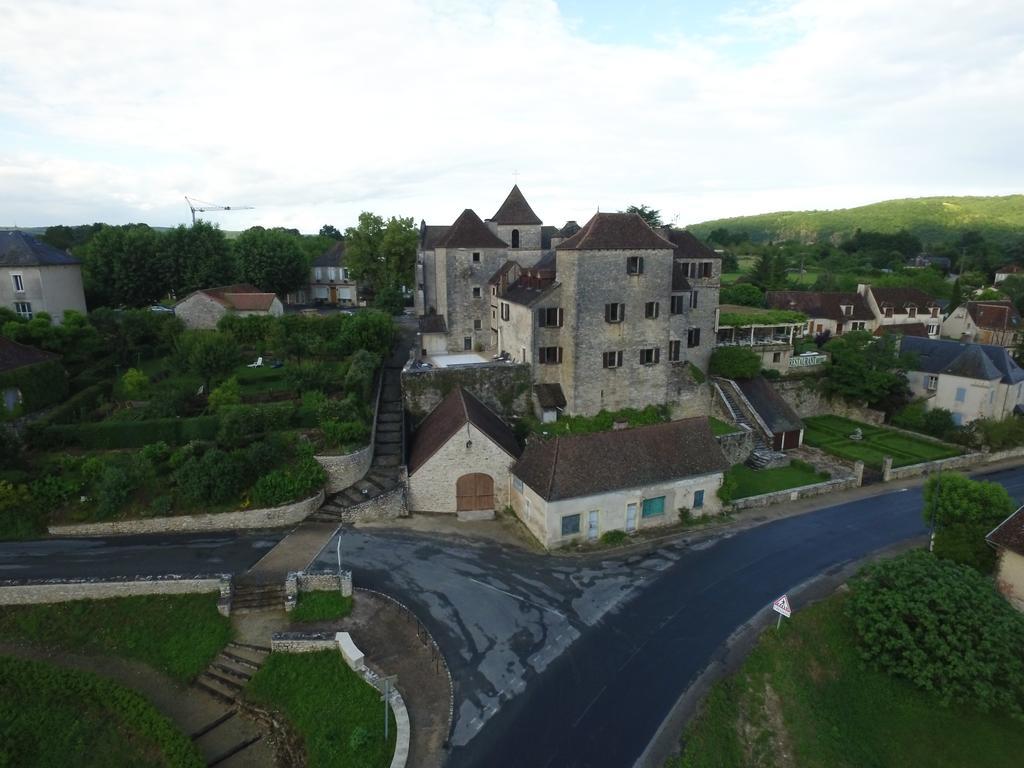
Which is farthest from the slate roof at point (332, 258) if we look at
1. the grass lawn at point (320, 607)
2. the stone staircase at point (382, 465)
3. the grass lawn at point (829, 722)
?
the grass lawn at point (829, 722)

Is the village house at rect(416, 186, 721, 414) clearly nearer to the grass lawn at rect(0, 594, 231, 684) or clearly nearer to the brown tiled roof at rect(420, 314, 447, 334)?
the brown tiled roof at rect(420, 314, 447, 334)

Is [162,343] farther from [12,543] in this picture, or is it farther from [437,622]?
[437,622]

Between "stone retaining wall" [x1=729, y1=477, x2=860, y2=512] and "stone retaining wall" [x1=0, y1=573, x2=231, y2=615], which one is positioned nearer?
"stone retaining wall" [x1=0, y1=573, x2=231, y2=615]

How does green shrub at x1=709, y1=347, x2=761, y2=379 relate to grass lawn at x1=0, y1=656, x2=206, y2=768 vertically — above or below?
above

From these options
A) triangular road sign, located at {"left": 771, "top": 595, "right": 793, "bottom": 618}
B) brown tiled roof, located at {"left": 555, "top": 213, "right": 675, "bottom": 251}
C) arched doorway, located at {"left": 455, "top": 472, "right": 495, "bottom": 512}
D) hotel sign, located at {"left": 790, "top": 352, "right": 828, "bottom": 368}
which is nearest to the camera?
triangular road sign, located at {"left": 771, "top": 595, "right": 793, "bottom": 618}

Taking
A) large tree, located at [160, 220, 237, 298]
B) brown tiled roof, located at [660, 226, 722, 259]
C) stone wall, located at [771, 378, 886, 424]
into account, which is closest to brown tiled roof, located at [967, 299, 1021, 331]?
stone wall, located at [771, 378, 886, 424]

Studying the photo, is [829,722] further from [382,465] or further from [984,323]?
[984,323]

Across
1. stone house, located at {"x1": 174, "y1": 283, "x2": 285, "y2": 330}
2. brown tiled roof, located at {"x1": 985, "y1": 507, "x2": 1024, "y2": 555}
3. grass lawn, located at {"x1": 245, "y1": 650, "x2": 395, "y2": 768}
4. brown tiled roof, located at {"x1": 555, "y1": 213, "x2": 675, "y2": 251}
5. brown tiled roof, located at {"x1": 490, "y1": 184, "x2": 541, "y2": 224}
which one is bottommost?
grass lawn, located at {"x1": 245, "y1": 650, "x2": 395, "y2": 768}
